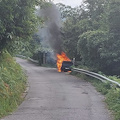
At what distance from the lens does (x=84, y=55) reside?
75.0ft

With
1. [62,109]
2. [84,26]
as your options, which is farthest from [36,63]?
[62,109]

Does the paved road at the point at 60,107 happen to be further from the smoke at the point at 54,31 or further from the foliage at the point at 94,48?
the smoke at the point at 54,31

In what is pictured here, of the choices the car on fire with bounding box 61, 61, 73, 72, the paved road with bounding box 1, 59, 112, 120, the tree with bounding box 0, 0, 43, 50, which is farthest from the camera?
the car on fire with bounding box 61, 61, 73, 72

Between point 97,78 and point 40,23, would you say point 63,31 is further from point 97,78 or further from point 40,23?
point 40,23

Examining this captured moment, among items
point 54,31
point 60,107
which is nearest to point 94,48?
point 60,107

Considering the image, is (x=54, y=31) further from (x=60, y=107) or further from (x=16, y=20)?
(x=60, y=107)

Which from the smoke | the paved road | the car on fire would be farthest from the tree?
the smoke

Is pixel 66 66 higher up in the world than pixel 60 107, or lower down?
higher up

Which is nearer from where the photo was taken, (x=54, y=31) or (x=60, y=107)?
(x=60, y=107)

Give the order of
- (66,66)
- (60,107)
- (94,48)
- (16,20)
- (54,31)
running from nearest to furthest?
(60,107) → (16,20) → (94,48) → (66,66) → (54,31)

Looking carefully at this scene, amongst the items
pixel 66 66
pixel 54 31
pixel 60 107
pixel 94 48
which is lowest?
pixel 60 107

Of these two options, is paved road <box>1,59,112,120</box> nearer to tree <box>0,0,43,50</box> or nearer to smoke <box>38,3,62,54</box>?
tree <box>0,0,43,50</box>

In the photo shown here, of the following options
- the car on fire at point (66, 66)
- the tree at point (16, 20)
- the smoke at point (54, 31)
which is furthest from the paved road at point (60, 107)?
the smoke at point (54, 31)

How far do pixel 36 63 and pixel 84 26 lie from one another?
60.8ft
